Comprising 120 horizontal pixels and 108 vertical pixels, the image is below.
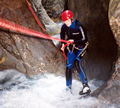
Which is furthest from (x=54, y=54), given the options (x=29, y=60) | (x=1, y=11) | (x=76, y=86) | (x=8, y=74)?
(x=1, y=11)

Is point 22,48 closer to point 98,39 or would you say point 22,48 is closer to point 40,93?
point 40,93

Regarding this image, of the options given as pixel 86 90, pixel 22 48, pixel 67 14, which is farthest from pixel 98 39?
pixel 22 48

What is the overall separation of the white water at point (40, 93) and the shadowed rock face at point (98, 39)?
0.40 metres

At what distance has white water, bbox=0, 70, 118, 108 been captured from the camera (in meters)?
3.14

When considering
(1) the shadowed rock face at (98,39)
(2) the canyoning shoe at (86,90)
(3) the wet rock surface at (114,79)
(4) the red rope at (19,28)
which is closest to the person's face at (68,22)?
(4) the red rope at (19,28)

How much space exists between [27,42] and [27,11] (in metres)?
0.80

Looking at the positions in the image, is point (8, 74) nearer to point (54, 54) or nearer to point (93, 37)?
point (54, 54)

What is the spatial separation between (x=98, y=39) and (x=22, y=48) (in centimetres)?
192

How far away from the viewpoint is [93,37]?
13.9 feet

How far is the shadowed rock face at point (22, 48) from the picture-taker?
388 cm

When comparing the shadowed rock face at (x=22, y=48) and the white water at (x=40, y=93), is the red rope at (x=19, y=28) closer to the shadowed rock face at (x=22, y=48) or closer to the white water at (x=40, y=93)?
the shadowed rock face at (x=22, y=48)

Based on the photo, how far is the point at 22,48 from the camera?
3939 millimetres

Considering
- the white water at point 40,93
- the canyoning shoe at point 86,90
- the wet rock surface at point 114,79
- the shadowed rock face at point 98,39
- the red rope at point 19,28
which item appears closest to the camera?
the wet rock surface at point 114,79

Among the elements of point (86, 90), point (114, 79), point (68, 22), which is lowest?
point (86, 90)
